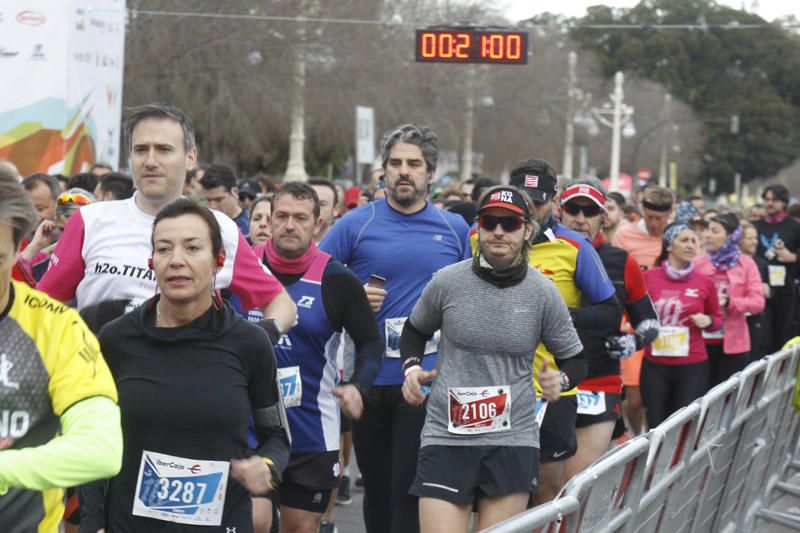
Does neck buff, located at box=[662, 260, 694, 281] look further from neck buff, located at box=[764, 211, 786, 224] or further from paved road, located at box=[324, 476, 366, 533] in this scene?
neck buff, located at box=[764, 211, 786, 224]

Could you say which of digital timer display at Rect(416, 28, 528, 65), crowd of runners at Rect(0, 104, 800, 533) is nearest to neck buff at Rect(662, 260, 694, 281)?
crowd of runners at Rect(0, 104, 800, 533)

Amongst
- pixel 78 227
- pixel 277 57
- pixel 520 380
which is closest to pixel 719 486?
pixel 520 380

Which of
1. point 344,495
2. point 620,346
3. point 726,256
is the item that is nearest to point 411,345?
point 620,346

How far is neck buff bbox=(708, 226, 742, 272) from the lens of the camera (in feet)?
38.5

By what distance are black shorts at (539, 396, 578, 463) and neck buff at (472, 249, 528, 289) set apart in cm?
111

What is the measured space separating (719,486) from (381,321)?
179 cm

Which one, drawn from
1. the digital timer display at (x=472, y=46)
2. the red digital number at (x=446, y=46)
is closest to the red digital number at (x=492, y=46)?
the digital timer display at (x=472, y=46)

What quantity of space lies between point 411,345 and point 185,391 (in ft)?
6.69

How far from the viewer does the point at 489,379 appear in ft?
18.3

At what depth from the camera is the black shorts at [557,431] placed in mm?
6594

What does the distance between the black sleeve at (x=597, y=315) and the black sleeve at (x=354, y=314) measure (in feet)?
3.57

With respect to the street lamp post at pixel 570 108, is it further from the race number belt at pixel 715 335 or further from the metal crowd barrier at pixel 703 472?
the metal crowd barrier at pixel 703 472

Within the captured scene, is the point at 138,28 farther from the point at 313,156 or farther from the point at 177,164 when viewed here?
the point at 177,164

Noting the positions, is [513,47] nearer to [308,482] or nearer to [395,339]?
[395,339]
